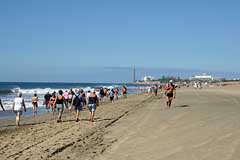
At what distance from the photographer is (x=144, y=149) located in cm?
1125

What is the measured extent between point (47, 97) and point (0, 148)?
62.5 feet

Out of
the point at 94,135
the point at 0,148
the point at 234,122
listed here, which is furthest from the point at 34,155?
the point at 234,122

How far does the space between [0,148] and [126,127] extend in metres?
4.97

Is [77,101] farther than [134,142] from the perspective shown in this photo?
Yes

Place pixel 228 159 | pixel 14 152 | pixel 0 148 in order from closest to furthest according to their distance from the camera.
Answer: pixel 228 159 → pixel 14 152 → pixel 0 148

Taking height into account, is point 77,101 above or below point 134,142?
above

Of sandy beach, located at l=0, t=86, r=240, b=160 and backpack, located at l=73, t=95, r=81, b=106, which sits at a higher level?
backpack, located at l=73, t=95, r=81, b=106

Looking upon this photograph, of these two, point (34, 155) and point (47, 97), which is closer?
point (34, 155)

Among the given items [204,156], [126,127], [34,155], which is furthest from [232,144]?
[126,127]

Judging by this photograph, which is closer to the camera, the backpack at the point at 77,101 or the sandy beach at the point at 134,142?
the sandy beach at the point at 134,142

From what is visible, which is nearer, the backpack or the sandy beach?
the sandy beach

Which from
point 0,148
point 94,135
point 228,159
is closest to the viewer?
point 228,159

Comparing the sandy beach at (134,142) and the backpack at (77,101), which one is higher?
the backpack at (77,101)

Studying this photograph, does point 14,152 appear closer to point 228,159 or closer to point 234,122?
point 228,159
